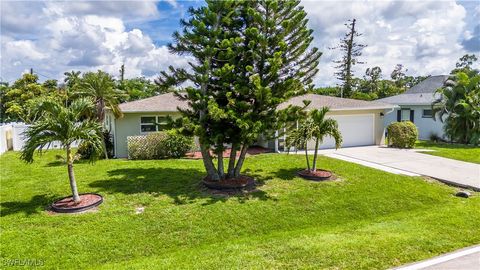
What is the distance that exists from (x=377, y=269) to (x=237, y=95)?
21.5 ft

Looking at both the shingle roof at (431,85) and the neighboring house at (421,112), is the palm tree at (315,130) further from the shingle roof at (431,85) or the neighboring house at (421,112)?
the shingle roof at (431,85)

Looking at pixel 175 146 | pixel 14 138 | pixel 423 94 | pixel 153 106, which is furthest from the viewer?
pixel 423 94

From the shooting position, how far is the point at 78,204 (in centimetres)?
854

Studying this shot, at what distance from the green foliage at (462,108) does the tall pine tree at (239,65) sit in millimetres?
14389

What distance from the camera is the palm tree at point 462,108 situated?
63.4 feet

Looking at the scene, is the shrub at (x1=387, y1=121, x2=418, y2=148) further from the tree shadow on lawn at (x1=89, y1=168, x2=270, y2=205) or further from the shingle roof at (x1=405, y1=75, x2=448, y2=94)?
the shingle roof at (x1=405, y1=75, x2=448, y2=94)

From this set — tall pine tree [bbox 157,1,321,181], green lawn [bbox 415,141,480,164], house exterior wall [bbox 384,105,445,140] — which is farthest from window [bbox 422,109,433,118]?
tall pine tree [bbox 157,1,321,181]

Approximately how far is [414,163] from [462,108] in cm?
873

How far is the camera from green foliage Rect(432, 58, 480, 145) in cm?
1931

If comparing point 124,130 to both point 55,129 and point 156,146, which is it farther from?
point 55,129

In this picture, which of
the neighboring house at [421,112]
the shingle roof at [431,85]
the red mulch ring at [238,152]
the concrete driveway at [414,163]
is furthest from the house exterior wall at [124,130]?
the shingle roof at [431,85]

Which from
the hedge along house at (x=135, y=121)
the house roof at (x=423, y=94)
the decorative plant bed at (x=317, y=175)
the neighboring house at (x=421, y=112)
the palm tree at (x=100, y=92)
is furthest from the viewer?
the house roof at (x=423, y=94)

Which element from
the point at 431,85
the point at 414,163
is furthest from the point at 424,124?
the point at 414,163

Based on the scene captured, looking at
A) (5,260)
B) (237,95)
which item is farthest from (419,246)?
(5,260)
